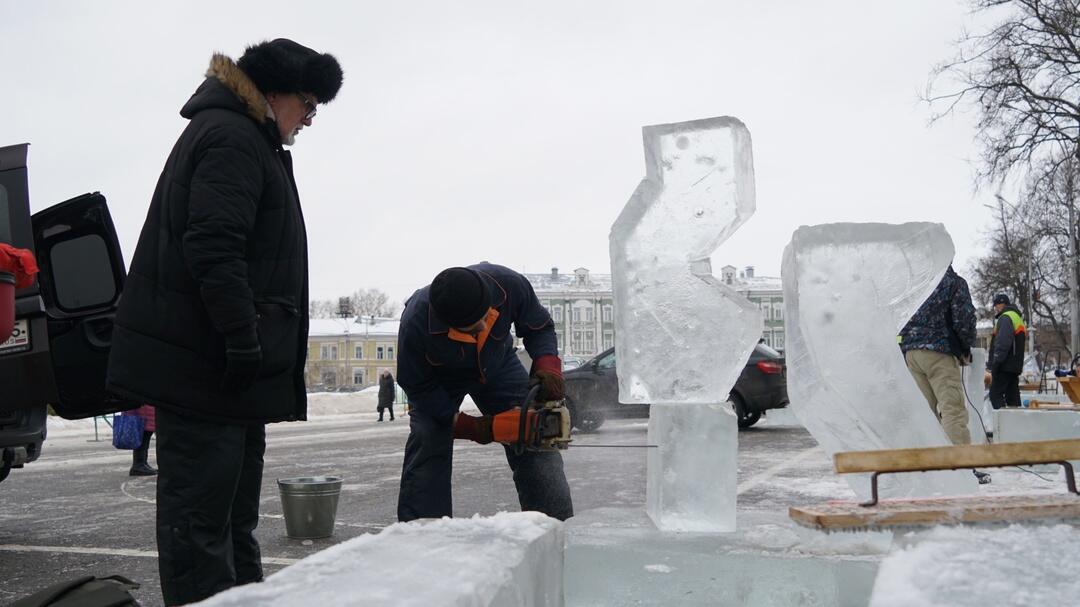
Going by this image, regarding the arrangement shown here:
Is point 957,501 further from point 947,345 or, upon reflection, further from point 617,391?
point 617,391

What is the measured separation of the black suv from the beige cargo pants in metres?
4.96

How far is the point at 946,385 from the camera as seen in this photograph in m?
6.24

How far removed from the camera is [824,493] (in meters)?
5.71

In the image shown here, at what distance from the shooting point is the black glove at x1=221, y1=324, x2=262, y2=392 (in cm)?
255

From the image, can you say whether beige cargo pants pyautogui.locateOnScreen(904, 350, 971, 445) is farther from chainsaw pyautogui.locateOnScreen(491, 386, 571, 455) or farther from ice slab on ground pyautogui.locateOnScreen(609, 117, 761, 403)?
chainsaw pyautogui.locateOnScreen(491, 386, 571, 455)

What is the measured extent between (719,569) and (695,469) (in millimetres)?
752

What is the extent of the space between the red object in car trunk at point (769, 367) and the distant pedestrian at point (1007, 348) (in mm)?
2774

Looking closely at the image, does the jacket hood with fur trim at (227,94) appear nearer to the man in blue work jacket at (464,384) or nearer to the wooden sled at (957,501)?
the man in blue work jacket at (464,384)

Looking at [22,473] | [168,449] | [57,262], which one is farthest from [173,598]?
[22,473]

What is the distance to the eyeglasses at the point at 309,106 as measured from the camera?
2967 millimetres

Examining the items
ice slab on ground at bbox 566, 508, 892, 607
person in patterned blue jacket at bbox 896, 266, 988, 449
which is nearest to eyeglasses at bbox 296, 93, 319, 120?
ice slab on ground at bbox 566, 508, 892, 607

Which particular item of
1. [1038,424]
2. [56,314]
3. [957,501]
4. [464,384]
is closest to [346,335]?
[1038,424]

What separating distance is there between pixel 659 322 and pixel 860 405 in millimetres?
864

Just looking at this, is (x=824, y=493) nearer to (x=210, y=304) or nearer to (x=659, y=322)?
(x=659, y=322)
